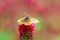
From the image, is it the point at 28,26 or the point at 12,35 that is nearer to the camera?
the point at 28,26

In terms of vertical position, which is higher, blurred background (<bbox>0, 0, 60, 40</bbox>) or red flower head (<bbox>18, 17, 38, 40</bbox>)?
blurred background (<bbox>0, 0, 60, 40</bbox>)

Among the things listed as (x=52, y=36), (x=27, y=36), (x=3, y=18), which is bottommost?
(x=27, y=36)

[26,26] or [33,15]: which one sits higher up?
[33,15]

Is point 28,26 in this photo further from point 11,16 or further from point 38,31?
point 11,16

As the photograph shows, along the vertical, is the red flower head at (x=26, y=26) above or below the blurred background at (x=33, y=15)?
below

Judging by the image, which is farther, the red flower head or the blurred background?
the blurred background

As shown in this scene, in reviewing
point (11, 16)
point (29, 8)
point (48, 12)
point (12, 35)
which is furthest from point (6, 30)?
point (48, 12)

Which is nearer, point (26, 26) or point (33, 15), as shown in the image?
point (26, 26)

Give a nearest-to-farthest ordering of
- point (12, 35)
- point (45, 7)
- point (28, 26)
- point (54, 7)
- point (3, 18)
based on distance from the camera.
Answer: point (28, 26), point (12, 35), point (3, 18), point (45, 7), point (54, 7)
